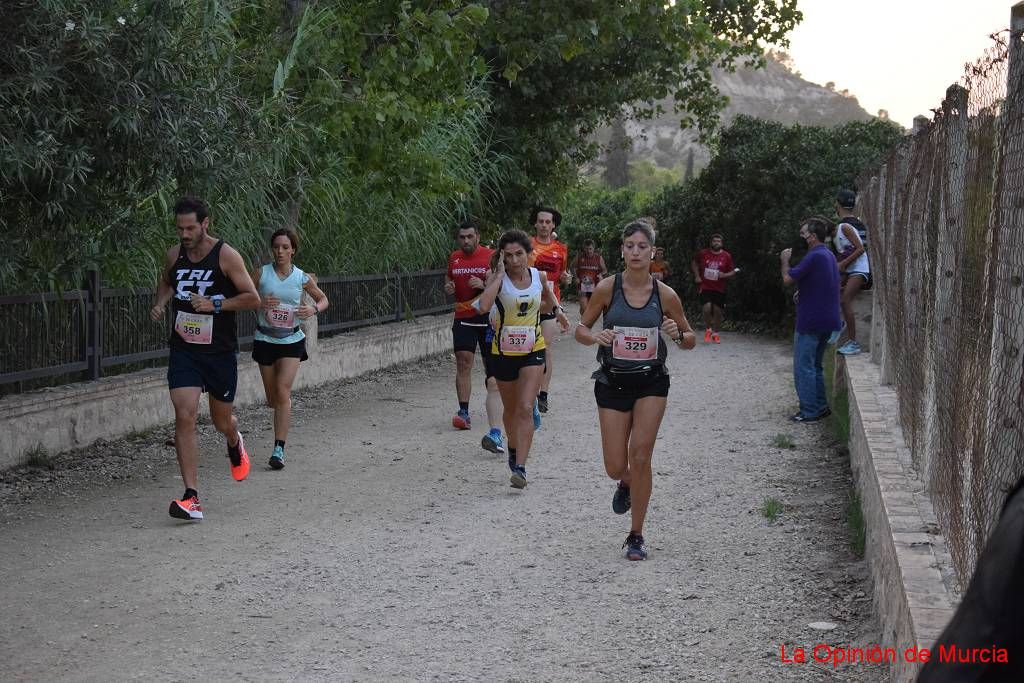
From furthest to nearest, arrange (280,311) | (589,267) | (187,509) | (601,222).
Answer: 1. (601,222)
2. (589,267)
3. (280,311)
4. (187,509)

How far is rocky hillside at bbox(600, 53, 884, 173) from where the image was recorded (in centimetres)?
14950

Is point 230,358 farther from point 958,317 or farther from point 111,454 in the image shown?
point 958,317

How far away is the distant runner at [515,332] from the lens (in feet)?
31.1

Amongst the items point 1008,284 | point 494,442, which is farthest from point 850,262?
point 1008,284

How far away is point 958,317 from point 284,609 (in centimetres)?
329

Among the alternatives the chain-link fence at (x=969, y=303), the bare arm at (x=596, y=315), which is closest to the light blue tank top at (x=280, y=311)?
the bare arm at (x=596, y=315)

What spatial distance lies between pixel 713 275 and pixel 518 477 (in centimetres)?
1382

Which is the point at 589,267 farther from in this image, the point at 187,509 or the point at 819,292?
the point at 187,509

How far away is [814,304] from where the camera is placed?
12508 mm

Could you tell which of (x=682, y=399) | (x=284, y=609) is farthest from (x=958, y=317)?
(x=682, y=399)

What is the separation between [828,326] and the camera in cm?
1250

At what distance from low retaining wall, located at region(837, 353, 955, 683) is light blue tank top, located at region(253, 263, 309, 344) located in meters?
4.21

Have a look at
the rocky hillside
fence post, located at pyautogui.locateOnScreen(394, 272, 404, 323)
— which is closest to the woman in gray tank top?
fence post, located at pyautogui.locateOnScreen(394, 272, 404, 323)

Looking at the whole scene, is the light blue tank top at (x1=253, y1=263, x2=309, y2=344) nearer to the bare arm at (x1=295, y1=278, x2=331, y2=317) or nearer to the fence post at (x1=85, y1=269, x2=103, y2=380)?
the bare arm at (x1=295, y1=278, x2=331, y2=317)
